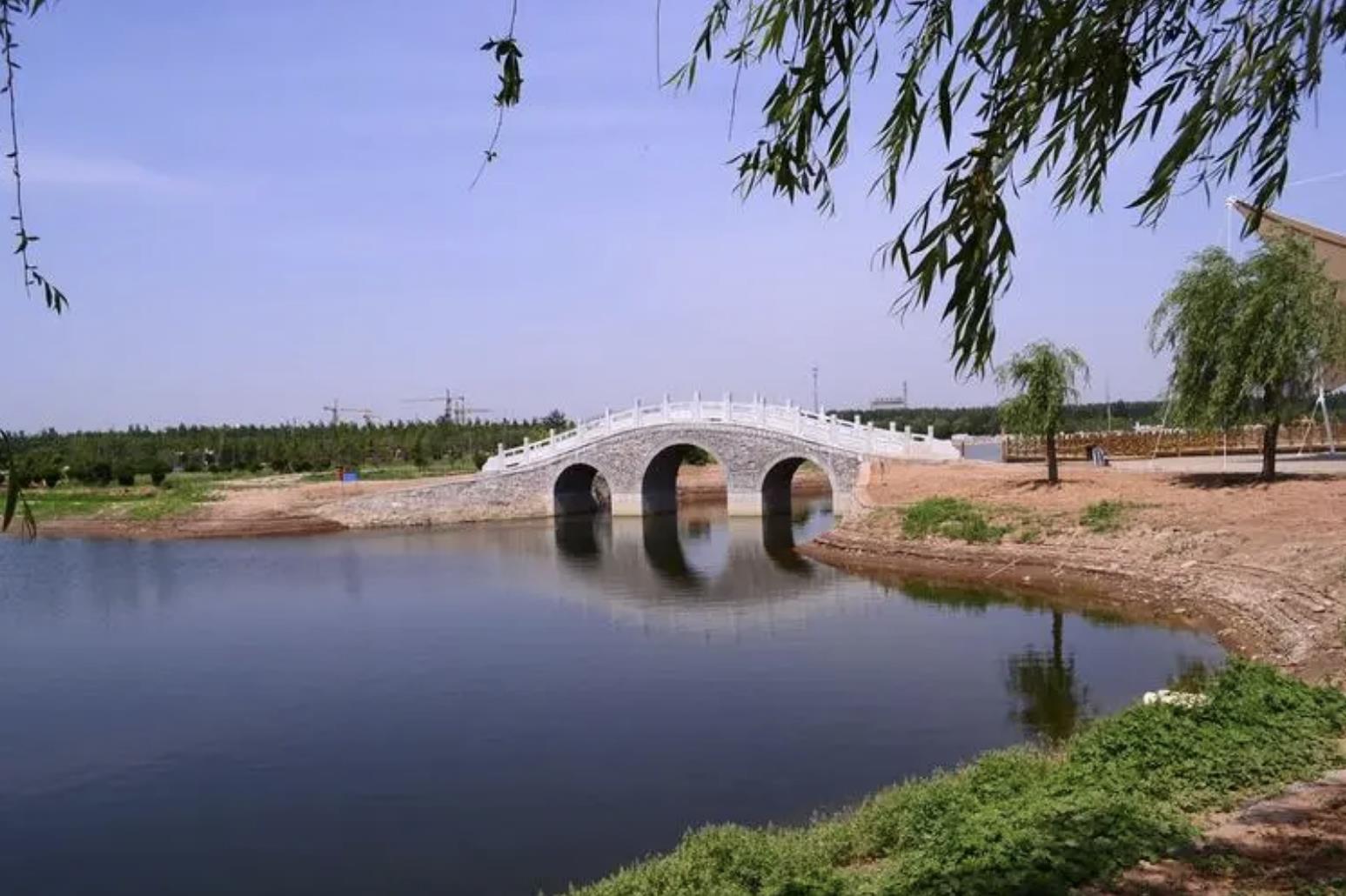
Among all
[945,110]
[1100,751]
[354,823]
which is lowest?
[354,823]

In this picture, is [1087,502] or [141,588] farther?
[141,588]

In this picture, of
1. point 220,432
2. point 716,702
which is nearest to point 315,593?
point 716,702

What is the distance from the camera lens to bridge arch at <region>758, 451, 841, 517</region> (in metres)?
33.3

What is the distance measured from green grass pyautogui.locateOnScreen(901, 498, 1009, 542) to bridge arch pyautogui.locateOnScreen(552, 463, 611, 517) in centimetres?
1560

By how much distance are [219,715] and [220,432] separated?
60482 mm

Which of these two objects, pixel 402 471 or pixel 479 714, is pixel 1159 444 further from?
pixel 402 471

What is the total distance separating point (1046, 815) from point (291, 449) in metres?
51.7

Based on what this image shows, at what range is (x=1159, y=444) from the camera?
102 feet

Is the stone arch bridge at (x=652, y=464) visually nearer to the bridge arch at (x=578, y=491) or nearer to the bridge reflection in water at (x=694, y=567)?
the bridge arch at (x=578, y=491)

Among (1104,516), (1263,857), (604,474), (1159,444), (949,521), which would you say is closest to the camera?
(1263,857)

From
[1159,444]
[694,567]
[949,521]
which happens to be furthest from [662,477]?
[949,521]

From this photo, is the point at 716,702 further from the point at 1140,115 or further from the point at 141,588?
the point at 141,588

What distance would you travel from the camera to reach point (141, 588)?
22312 millimetres

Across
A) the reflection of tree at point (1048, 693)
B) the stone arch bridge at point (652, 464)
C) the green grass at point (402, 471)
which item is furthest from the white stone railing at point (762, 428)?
the reflection of tree at point (1048, 693)
